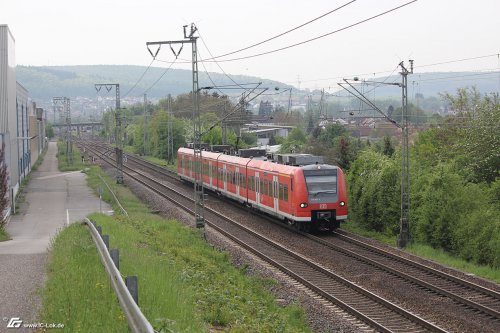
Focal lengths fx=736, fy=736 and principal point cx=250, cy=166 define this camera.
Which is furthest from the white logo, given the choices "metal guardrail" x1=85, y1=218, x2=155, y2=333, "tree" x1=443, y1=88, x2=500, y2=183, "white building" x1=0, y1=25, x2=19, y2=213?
"white building" x1=0, y1=25, x2=19, y2=213

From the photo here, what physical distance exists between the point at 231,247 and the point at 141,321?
61.8 feet

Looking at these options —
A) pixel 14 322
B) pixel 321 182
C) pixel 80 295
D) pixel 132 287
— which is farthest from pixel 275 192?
pixel 132 287

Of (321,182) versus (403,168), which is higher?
(403,168)

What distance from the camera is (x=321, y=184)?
2834 centimetres

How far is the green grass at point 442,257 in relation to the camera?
20688mm

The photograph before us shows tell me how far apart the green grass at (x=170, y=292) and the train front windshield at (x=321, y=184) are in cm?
657

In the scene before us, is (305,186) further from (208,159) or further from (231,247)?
(208,159)

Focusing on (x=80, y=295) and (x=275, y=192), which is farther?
(x=275, y=192)

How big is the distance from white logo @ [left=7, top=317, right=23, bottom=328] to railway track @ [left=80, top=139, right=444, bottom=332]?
7298 millimetres

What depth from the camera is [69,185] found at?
5716cm

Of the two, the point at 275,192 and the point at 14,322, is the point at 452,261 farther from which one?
the point at 14,322

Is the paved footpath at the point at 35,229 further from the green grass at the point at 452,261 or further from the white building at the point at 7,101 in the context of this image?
the green grass at the point at 452,261

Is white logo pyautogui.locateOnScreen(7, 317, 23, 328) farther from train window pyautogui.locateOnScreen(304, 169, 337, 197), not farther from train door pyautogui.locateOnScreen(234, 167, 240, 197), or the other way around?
train door pyautogui.locateOnScreen(234, 167, 240, 197)

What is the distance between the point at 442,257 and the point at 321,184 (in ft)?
20.7
